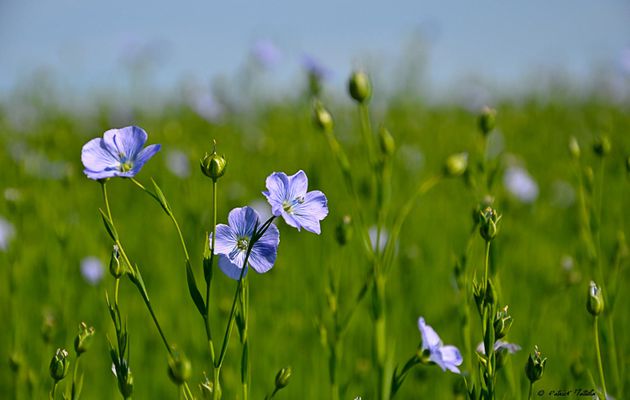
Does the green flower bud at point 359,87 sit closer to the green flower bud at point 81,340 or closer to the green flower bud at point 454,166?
the green flower bud at point 454,166

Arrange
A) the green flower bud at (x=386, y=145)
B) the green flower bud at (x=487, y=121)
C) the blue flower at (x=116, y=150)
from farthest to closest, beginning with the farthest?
the green flower bud at (x=487, y=121)
the green flower bud at (x=386, y=145)
the blue flower at (x=116, y=150)

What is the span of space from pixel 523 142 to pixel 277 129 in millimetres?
2318

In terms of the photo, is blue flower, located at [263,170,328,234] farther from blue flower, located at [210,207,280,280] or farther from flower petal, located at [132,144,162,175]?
flower petal, located at [132,144,162,175]

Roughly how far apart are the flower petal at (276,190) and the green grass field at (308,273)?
0.57 metres

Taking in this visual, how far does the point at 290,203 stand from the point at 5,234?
7.80 feet

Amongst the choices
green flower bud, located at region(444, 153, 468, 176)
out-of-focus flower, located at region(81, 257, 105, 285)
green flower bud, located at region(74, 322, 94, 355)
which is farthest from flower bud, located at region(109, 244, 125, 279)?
out-of-focus flower, located at region(81, 257, 105, 285)

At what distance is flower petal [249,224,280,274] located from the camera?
1032 mm

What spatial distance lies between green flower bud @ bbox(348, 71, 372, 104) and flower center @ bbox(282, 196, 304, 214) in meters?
0.53

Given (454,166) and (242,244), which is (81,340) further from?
(454,166)

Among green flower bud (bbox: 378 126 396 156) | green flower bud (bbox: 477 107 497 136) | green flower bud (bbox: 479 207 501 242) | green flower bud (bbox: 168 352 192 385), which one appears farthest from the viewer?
green flower bud (bbox: 477 107 497 136)

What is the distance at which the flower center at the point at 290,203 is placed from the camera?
1074mm

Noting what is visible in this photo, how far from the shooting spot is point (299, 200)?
3.59ft

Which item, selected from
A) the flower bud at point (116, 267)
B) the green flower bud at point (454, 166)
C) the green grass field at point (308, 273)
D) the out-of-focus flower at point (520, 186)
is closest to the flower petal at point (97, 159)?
the flower bud at point (116, 267)

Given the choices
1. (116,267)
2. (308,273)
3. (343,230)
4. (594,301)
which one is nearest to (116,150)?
(116,267)
